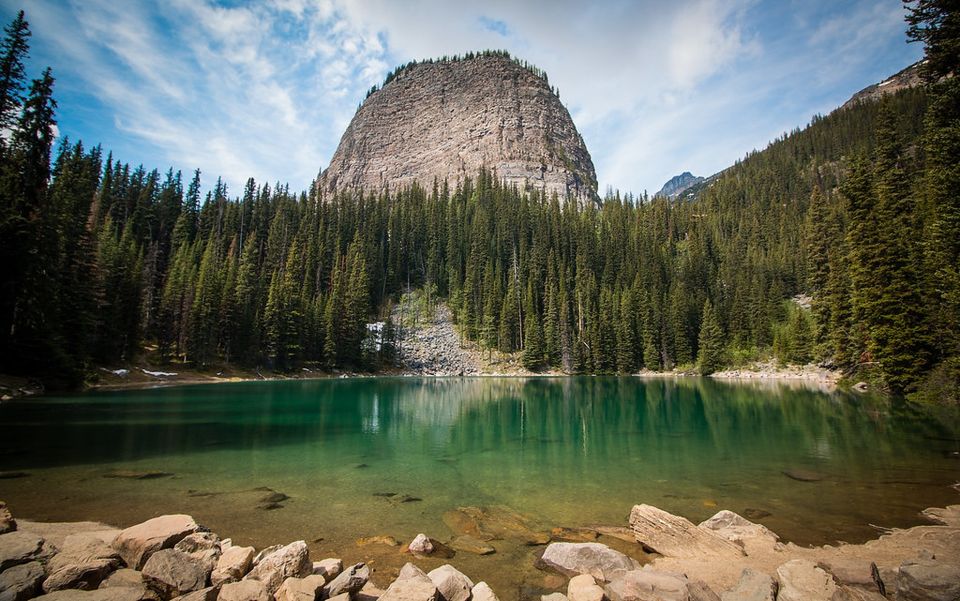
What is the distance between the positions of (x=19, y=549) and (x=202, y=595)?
3343mm

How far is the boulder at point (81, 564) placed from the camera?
637 centimetres

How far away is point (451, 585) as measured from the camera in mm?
6867

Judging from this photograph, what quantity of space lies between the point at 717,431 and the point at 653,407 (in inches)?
452

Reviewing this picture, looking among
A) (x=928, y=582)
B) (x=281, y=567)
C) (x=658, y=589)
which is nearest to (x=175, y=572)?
(x=281, y=567)

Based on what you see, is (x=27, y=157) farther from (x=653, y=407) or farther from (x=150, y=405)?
(x=653, y=407)

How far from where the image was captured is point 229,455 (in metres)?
18.3

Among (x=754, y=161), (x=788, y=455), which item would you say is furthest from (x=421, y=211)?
(x=754, y=161)

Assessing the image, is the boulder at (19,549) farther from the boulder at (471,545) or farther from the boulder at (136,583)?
the boulder at (471,545)

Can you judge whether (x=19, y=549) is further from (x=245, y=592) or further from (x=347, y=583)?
(x=347, y=583)

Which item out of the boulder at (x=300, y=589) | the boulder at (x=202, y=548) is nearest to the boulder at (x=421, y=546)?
the boulder at (x=300, y=589)

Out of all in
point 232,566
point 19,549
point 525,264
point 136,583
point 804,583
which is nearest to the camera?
point 804,583

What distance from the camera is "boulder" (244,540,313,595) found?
22.5ft

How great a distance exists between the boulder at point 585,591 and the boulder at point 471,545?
3017 mm

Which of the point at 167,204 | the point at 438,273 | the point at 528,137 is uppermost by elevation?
the point at 528,137
